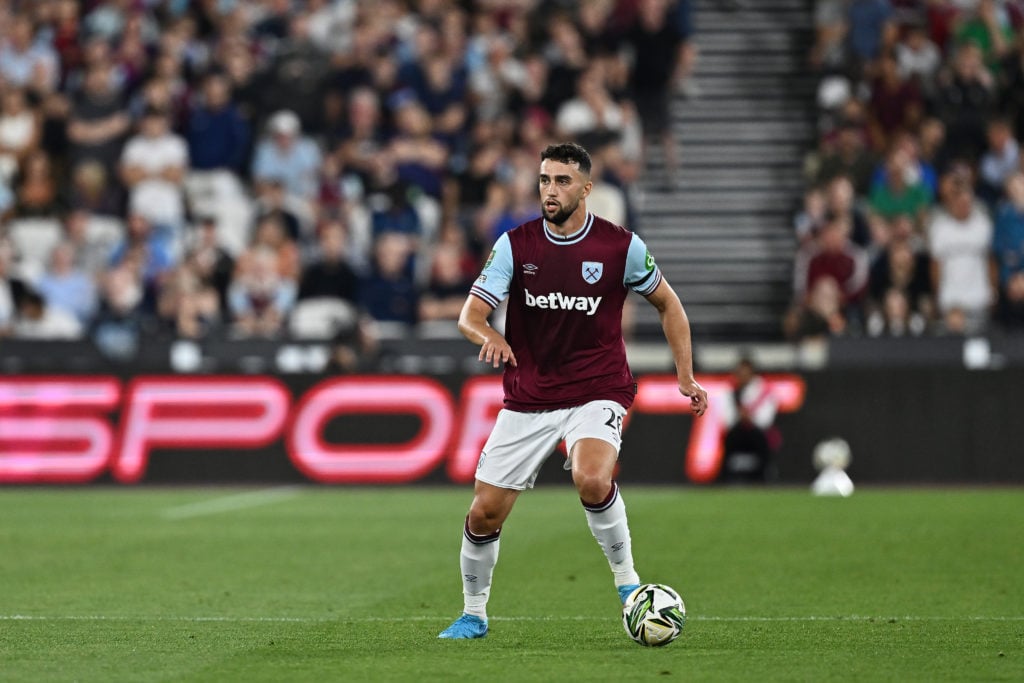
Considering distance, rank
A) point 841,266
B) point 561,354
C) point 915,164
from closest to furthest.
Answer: point 561,354 < point 841,266 < point 915,164

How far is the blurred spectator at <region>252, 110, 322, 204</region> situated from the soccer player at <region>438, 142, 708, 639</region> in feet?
41.9

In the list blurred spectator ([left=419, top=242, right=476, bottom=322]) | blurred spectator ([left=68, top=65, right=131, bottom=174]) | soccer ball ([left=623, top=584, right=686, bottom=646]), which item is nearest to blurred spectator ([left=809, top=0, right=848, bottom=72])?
blurred spectator ([left=419, top=242, right=476, bottom=322])

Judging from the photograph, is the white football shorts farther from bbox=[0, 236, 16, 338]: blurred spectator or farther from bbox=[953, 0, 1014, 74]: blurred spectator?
bbox=[953, 0, 1014, 74]: blurred spectator

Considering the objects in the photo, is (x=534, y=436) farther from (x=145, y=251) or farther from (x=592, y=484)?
(x=145, y=251)

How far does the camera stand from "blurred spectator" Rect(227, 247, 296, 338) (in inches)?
753

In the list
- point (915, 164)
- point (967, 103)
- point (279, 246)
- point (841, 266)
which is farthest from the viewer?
point (967, 103)

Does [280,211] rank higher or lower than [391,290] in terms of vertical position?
higher

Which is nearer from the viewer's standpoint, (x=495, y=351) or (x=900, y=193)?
(x=495, y=351)

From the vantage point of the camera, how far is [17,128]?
21766mm

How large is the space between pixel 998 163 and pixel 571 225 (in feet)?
41.2

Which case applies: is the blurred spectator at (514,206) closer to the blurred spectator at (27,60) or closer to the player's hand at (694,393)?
the blurred spectator at (27,60)

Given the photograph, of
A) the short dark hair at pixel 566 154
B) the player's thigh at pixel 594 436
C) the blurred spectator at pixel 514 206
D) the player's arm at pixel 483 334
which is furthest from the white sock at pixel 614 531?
the blurred spectator at pixel 514 206

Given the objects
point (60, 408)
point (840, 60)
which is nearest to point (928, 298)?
point (840, 60)

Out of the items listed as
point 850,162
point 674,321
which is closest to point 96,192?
point 850,162
